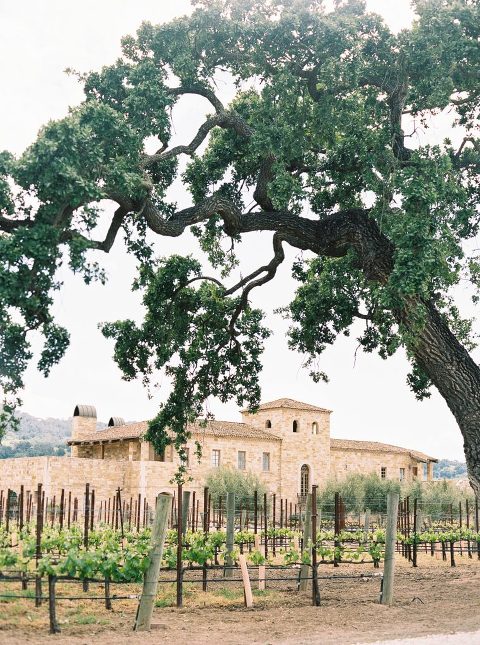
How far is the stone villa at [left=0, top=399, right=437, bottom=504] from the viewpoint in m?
35.5

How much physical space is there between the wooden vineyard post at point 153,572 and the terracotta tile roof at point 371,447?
40.7 metres

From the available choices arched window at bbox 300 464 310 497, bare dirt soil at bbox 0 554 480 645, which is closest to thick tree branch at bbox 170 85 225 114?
bare dirt soil at bbox 0 554 480 645

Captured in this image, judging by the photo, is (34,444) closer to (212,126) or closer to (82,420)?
(82,420)

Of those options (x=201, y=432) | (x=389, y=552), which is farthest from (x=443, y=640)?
(x=201, y=432)

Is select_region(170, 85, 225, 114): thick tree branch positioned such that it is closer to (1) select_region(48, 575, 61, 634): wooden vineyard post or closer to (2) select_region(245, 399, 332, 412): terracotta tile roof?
(1) select_region(48, 575, 61, 634): wooden vineyard post

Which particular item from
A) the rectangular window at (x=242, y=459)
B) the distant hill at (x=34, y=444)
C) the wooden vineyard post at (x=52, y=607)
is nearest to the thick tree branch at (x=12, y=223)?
the wooden vineyard post at (x=52, y=607)

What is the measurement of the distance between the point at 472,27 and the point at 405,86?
1.42m

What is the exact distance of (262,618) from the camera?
34.1 feet

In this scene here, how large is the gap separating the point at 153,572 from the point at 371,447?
142 ft

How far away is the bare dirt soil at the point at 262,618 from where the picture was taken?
28.4 ft

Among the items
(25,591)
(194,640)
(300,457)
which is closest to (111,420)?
(300,457)

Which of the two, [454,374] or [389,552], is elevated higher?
[454,374]

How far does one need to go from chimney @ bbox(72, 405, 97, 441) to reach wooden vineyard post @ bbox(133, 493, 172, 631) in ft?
119

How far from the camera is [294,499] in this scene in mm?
45844
